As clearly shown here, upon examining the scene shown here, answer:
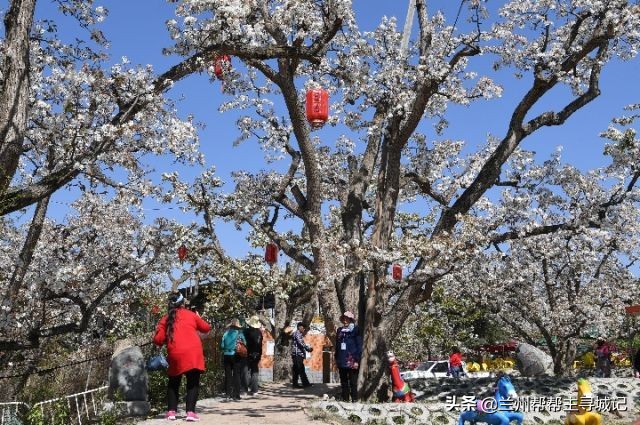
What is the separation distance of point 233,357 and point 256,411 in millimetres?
1745

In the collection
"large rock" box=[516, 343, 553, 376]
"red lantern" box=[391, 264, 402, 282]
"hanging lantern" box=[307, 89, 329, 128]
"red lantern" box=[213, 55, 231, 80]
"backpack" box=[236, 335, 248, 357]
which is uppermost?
"red lantern" box=[213, 55, 231, 80]

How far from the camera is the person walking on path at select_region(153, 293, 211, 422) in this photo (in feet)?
26.6

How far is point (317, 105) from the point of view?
10.8m

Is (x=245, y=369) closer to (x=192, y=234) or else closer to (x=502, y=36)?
(x=192, y=234)

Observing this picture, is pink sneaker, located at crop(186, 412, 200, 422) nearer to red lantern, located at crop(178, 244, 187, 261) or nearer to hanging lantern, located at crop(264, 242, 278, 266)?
hanging lantern, located at crop(264, 242, 278, 266)

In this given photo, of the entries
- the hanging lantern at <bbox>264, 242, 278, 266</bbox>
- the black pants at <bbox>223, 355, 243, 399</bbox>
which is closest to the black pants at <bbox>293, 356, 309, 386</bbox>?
the hanging lantern at <bbox>264, 242, 278, 266</bbox>

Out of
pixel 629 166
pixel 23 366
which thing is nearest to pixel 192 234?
pixel 23 366

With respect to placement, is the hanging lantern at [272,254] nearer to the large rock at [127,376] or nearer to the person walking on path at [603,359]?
the large rock at [127,376]

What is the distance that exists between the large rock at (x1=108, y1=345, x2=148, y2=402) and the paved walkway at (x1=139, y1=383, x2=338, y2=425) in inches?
28.1

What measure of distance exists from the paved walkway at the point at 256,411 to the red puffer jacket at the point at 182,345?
70 centimetres

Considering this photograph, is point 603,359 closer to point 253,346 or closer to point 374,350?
point 374,350

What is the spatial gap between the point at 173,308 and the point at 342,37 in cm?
657

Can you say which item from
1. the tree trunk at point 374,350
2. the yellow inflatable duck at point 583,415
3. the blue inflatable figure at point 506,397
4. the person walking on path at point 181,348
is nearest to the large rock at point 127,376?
the person walking on path at point 181,348

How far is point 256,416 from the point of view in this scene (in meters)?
9.66
